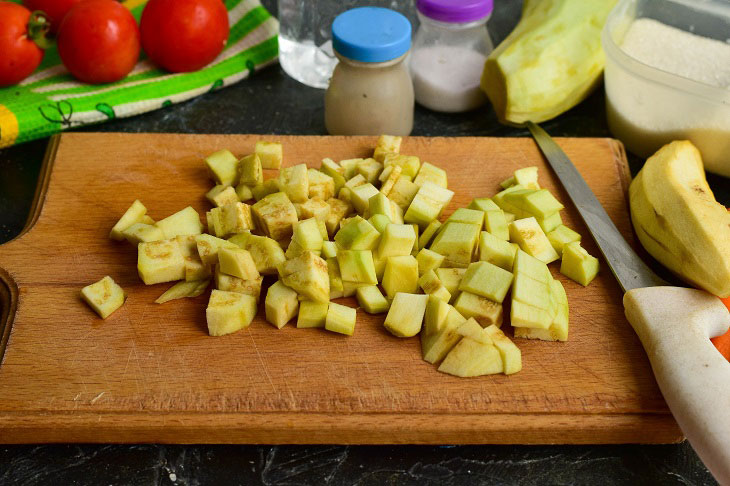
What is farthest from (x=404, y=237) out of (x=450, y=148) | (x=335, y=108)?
(x=335, y=108)

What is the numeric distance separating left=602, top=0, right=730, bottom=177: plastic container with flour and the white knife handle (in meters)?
0.59

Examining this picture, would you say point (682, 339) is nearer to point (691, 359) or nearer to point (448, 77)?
point (691, 359)

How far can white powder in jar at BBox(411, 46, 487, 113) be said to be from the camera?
206cm

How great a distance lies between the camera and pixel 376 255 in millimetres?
1455

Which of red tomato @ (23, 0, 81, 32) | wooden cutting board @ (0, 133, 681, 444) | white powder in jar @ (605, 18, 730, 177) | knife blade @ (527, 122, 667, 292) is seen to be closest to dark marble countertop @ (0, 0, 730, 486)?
wooden cutting board @ (0, 133, 681, 444)

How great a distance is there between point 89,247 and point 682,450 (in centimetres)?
125

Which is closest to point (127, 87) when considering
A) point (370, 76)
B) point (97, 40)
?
point (97, 40)

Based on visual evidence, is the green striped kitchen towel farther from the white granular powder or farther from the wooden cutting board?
the white granular powder

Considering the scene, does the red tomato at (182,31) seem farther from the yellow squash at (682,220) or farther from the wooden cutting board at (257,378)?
the yellow squash at (682,220)

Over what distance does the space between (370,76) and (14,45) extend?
3.24ft

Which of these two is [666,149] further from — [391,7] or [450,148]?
[391,7]

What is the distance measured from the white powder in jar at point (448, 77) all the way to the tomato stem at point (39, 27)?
104 centimetres

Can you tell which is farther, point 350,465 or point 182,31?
point 182,31

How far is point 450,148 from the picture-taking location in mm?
1801
